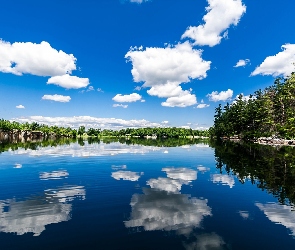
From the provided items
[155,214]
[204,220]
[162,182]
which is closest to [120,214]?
[155,214]

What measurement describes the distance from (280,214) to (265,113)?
98.7m

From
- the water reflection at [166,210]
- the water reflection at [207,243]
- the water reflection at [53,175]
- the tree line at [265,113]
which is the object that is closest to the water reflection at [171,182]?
the water reflection at [166,210]

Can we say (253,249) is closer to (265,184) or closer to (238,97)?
(265,184)

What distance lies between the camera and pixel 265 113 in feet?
335

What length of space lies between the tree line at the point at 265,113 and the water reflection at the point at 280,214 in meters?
69.4

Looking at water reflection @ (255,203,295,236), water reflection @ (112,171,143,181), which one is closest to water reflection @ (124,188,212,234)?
water reflection @ (255,203,295,236)

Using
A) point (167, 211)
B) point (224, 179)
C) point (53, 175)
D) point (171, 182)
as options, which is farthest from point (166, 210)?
point (53, 175)

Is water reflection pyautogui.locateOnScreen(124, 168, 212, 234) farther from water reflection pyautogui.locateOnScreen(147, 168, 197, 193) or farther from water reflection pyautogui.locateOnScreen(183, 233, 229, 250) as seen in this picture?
water reflection pyautogui.locateOnScreen(183, 233, 229, 250)

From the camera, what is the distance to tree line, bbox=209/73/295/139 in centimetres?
8775

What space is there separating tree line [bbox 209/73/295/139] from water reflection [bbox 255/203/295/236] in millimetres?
69355

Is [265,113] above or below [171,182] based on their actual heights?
above

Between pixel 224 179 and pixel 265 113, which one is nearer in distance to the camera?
pixel 224 179

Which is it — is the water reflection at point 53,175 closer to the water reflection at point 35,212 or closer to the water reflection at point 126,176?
the water reflection at point 126,176

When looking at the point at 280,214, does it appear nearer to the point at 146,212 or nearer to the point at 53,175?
the point at 146,212
